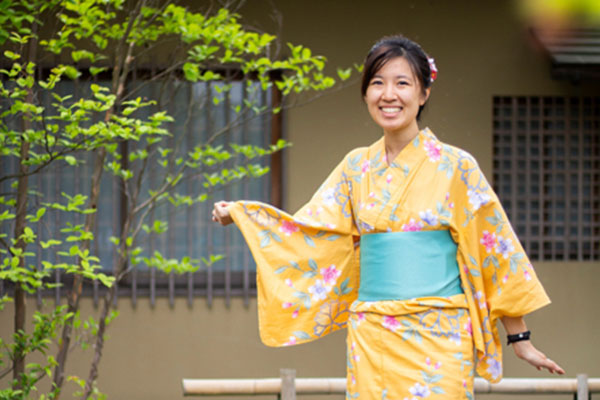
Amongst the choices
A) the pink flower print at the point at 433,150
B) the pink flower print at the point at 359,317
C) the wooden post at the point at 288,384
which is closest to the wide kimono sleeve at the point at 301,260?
the pink flower print at the point at 359,317

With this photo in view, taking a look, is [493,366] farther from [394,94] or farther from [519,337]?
[394,94]

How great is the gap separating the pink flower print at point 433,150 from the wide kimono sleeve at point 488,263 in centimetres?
8

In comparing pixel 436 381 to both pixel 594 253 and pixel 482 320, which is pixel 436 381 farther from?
pixel 594 253

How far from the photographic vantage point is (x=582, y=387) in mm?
4945

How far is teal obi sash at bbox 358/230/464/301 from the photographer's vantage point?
307cm

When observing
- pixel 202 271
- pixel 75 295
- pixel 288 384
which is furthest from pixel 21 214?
pixel 202 271

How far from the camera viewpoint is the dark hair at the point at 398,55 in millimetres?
3119

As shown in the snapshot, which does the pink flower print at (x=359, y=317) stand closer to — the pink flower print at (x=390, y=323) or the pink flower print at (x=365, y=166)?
the pink flower print at (x=390, y=323)

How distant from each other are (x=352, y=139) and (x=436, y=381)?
3.26m

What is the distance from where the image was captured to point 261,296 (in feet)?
11.0

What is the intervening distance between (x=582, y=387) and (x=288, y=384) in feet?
5.27

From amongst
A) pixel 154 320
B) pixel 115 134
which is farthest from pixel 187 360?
pixel 115 134

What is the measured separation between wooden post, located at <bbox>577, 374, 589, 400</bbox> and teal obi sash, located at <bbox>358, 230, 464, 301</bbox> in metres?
2.13

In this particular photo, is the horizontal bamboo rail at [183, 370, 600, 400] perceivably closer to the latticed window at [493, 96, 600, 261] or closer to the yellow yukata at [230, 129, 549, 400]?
the latticed window at [493, 96, 600, 261]
